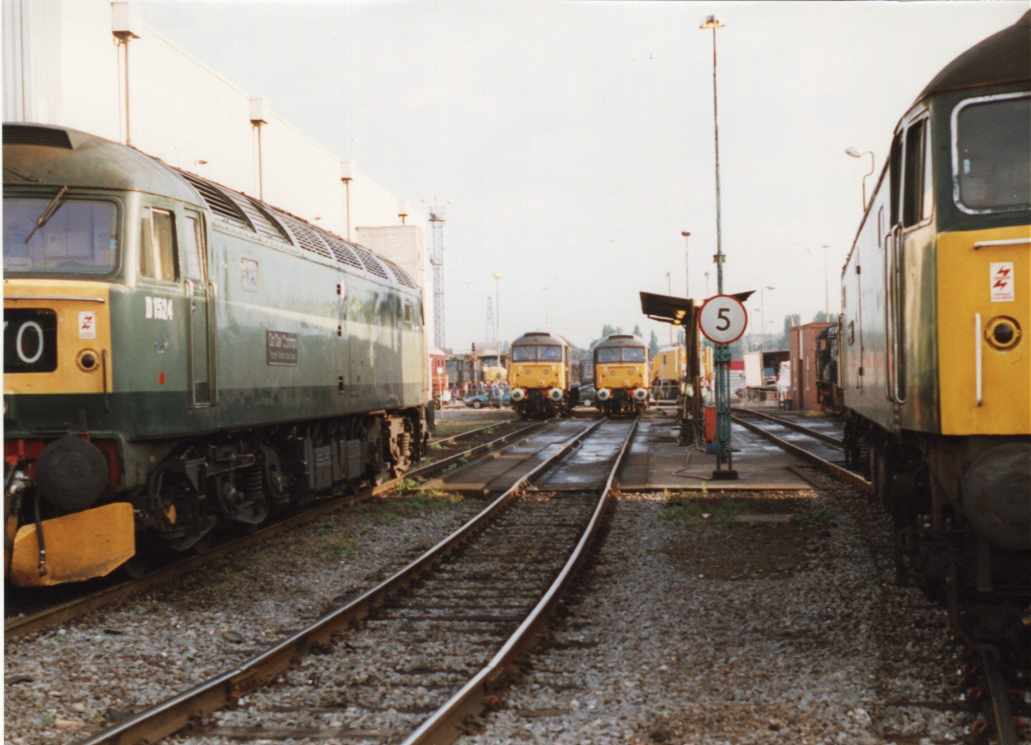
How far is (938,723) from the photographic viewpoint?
505 centimetres

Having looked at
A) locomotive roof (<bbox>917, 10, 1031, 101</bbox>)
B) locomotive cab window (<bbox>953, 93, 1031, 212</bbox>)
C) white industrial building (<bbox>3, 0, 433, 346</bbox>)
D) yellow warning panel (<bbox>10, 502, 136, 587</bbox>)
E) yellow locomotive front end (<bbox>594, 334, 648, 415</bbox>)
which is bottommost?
yellow warning panel (<bbox>10, 502, 136, 587</bbox>)

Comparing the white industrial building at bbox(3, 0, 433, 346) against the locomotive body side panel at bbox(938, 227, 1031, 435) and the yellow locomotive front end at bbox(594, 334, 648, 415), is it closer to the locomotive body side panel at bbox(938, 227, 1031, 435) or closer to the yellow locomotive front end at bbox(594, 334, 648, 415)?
the yellow locomotive front end at bbox(594, 334, 648, 415)

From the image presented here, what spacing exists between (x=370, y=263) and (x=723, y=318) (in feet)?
16.5

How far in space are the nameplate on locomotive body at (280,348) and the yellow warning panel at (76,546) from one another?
9.93ft


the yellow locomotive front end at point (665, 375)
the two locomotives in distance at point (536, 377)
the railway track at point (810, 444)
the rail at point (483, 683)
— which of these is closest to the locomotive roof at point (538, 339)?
the two locomotives in distance at point (536, 377)

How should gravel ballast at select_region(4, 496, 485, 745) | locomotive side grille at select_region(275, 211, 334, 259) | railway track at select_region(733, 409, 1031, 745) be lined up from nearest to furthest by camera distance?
1. railway track at select_region(733, 409, 1031, 745)
2. gravel ballast at select_region(4, 496, 485, 745)
3. locomotive side grille at select_region(275, 211, 334, 259)

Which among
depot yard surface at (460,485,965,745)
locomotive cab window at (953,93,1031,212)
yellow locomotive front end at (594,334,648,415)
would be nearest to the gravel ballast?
depot yard surface at (460,485,965,745)

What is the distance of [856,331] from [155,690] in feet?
25.8

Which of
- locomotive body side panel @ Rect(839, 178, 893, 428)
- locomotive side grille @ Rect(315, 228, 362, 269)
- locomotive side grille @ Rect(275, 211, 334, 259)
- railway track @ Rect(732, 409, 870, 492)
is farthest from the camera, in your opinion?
railway track @ Rect(732, 409, 870, 492)

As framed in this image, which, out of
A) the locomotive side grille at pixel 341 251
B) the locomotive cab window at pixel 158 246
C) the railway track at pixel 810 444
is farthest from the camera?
the railway track at pixel 810 444

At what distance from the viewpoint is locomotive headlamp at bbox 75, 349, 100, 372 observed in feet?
25.2

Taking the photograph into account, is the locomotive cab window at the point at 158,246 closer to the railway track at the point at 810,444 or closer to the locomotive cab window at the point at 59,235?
the locomotive cab window at the point at 59,235

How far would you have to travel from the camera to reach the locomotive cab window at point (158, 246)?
8.26 meters

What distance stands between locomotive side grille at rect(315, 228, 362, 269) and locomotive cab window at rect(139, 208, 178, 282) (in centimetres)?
445
